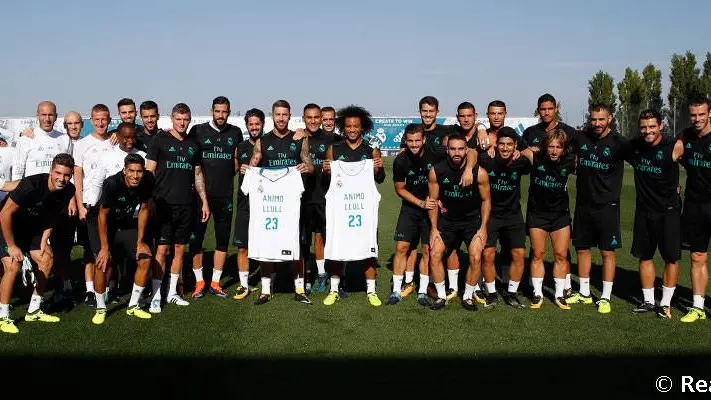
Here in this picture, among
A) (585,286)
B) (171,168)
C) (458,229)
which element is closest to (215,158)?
(171,168)

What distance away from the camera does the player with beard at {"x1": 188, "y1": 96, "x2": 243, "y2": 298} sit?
812cm

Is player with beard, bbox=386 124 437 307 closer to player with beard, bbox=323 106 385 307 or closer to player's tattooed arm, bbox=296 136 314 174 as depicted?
player with beard, bbox=323 106 385 307

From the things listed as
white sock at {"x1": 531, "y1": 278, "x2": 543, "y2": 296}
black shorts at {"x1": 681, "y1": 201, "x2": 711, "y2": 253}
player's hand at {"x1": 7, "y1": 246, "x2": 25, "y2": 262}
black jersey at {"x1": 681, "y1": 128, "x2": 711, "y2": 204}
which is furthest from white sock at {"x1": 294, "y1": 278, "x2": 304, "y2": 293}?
black jersey at {"x1": 681, "y1": 128, "x2": 711, "y2": 204}

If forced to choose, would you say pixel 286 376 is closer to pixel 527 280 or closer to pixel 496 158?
pixel 496 158

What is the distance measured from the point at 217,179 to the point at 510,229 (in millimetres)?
3748

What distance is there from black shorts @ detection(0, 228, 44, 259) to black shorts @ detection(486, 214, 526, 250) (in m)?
5.10

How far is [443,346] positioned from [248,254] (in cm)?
297

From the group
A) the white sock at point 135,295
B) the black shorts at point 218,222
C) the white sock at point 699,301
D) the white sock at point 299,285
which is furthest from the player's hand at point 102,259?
the white sock at point 699,301

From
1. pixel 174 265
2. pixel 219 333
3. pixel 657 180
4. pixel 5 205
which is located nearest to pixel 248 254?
pixel 174 265

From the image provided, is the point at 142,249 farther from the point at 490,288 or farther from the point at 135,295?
the point at 490,288

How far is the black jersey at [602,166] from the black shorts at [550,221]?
0.34 m

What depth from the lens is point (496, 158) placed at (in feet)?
24.5

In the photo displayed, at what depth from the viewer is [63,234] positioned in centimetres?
756

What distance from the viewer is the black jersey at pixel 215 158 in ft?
26.6
